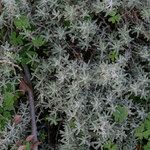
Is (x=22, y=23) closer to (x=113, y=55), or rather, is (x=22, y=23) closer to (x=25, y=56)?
(x=25, y=56)

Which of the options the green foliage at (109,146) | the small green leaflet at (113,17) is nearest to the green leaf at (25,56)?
the small green leaflet at (113,17)

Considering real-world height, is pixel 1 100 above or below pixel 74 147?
above

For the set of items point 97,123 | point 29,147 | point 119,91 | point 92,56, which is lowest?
point 29,147

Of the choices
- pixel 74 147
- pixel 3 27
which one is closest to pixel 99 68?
pixel 74 147

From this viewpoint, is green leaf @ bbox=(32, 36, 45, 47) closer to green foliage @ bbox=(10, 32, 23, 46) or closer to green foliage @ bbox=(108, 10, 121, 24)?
green foliage @ bbox=(10, 32, 23, 46)

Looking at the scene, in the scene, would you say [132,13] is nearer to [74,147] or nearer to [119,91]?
[119,91]

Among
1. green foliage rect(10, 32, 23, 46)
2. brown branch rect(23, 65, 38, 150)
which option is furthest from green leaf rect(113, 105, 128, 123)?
green foliage rect(10, 32, 23, 46)
